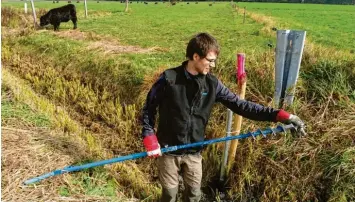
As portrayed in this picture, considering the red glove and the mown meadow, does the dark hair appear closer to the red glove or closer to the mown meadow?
the red glove

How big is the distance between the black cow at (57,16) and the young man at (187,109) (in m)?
11.2

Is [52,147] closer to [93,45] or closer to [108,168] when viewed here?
[108,168]

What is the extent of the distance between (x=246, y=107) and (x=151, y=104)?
821 millimetres

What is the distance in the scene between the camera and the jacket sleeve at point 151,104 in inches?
103

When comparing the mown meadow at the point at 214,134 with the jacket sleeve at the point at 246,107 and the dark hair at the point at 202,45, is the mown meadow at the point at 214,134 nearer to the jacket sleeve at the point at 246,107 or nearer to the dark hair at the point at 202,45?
the jacket sleeve at the point at 246,107

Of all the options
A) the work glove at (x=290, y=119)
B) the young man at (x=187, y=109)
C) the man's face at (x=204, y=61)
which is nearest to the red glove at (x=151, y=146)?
the young man at (x=187, y=109)

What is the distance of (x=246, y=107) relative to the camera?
2.82 meters

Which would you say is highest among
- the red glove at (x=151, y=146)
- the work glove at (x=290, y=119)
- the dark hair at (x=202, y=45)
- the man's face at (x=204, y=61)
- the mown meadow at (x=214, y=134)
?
the dark hair at (x=202, y=45)

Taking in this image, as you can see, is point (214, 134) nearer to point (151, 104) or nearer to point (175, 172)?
point (175, 172)

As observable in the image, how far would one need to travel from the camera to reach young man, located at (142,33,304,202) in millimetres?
2553

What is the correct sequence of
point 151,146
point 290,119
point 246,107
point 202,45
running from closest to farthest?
point 202,45
point 151,146
point 290,119
point 246,107

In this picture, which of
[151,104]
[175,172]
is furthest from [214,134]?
[151,104]

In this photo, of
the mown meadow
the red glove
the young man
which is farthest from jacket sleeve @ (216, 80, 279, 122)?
the mown meadow

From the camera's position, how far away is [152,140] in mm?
2607
